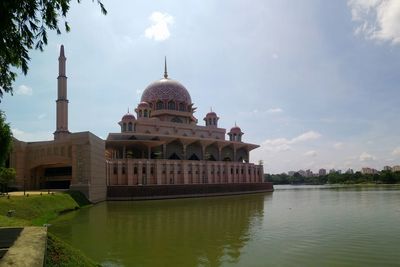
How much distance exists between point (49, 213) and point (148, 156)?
28501 mm

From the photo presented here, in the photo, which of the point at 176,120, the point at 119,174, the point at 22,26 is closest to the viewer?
the point at 22,26

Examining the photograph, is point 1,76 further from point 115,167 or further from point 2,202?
point 115,167

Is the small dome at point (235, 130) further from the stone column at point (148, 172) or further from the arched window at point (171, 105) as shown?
the stone column at point (148, 172)

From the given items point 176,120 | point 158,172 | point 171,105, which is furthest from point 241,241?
point 171,105

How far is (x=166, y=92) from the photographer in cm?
6606

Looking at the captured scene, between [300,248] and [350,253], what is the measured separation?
1733 mm

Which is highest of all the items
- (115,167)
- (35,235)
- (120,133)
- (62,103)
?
(62,103)

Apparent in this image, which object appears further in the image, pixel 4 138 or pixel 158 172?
pixel 158 172

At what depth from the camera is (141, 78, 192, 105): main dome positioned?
6581cm

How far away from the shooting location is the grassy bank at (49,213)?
8894 millimetres

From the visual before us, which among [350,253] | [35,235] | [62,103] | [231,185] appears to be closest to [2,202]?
[35,235]

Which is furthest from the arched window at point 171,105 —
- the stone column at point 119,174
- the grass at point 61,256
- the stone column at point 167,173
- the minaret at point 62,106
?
the grass at point 61,256

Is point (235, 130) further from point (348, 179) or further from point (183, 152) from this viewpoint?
point (348, 179)

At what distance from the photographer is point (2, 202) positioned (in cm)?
2269
